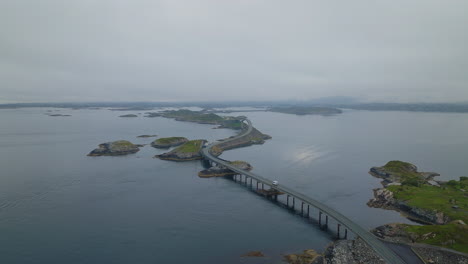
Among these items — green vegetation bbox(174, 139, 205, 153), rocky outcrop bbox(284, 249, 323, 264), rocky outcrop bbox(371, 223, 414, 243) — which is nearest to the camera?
rocky outcrop bbox(284, 249, 323, 264)

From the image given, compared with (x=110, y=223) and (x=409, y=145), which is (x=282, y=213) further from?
(x=409, y=145)

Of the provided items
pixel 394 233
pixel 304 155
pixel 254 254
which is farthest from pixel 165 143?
pixel 394 233

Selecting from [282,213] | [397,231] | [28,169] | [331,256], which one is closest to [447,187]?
[397,231]

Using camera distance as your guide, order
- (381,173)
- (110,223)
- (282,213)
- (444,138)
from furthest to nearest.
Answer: (444,138), (381,173), (282,213), (110,223)

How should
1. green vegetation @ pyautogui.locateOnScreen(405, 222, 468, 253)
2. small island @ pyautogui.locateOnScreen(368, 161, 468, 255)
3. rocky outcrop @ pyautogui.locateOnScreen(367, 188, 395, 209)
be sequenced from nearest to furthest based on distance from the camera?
green vegetation @ pyautogui.locateOnScreen(405, 222, 468, 253)
small island @ pyautogui.locateOnScreen(368, 161, 468, 255)
rocky outcrop @ pyautogui.locateOnScreen(367, 188, 395, 209)

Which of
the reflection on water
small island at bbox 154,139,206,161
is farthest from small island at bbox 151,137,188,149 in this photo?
the reflection on water

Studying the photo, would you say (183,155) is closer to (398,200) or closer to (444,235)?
(398,200)

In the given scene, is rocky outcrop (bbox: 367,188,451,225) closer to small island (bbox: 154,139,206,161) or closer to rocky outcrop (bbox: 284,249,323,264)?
rocky outcrop (bbox: 284,249,323,264)
